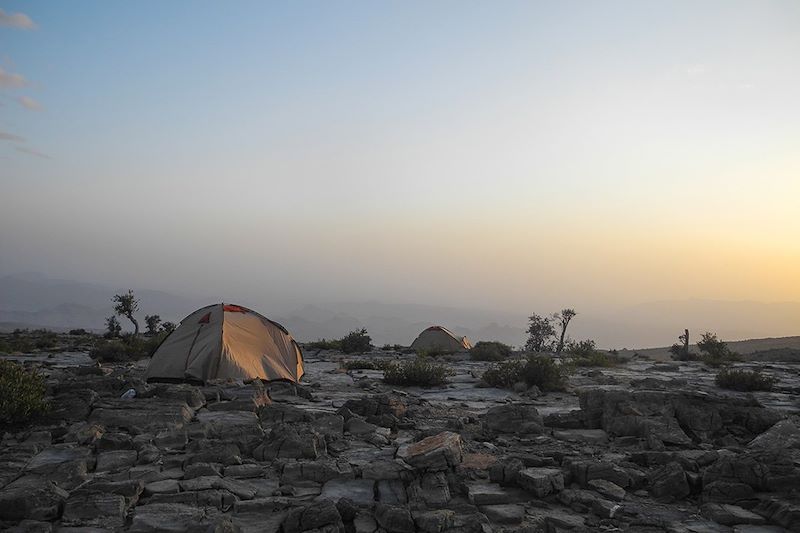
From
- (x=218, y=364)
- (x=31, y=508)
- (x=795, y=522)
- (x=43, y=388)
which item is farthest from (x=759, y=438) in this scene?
(x=43, y=388)

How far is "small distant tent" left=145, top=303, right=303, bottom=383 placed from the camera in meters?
12.7

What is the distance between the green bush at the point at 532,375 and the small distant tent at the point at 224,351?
5.46 metres

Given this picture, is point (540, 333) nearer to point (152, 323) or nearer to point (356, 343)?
point (356, 343)

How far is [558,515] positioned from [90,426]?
6.87m

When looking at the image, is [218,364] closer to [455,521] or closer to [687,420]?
[455,521]

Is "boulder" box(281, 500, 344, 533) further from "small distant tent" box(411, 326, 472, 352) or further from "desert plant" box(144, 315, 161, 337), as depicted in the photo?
"desert plant" box(144, 315, 161, 337)

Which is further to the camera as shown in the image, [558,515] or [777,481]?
[777,481]

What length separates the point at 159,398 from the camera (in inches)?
389

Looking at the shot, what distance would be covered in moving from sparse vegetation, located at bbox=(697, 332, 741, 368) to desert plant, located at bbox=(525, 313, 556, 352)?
429 inches

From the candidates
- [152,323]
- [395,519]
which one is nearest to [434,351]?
[395,519]

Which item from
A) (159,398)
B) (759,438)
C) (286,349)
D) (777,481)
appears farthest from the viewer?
(286,349)

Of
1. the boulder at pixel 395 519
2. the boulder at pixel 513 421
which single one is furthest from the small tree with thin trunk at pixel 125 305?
the boulder at pixel 395 519

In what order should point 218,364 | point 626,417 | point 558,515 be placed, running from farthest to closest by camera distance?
point 218,364, point 626,417, point 558,515

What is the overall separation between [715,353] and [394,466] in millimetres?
22613
